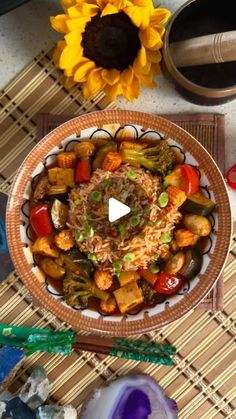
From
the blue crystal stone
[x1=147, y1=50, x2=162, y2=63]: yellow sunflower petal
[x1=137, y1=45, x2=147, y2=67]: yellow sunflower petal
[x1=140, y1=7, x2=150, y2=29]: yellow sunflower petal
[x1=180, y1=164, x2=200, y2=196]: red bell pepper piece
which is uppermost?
[x1=140, y1=7, x2=150, y2=29]: yellow sunflower petal

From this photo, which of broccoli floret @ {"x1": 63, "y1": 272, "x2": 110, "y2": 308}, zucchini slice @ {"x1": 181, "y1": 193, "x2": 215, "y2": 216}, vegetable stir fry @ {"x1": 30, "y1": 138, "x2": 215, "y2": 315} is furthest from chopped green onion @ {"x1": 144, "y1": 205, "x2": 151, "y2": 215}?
broccoli floret @ {"x1": 63, "y1": 272, "x2": 110, "y2": 308}

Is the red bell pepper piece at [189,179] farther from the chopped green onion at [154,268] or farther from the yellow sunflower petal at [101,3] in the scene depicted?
the yellow sunflower petal at [101,3]

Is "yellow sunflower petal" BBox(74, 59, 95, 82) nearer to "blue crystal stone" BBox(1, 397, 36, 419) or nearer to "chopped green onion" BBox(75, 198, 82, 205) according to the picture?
"chopped green onion" BBox(75, 198, 82, 205)

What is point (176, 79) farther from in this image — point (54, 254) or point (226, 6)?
point (54, 254)

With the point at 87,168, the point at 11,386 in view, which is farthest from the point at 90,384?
the point at 87,168

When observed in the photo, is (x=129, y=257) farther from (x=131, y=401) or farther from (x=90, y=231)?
(x=131, y=401)

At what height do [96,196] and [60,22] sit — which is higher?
[60,22]

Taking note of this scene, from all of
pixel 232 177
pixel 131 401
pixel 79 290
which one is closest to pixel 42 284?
pixel 79 290

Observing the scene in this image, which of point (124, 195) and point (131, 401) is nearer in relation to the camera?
point (124, 195)
